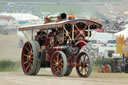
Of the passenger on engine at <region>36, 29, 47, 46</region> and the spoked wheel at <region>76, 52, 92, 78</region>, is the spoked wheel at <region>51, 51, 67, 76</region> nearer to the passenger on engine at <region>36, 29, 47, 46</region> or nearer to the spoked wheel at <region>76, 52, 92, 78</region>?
the spoked wheel at <region>76, 52, 92, 78</region>

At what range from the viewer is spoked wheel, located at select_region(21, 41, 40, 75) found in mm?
24625

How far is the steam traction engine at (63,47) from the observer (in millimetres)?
23000

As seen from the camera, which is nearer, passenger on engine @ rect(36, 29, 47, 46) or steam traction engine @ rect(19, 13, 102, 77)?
steam traction engine @ rect(19, 13, 102, 77)

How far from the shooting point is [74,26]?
2342 centimetres

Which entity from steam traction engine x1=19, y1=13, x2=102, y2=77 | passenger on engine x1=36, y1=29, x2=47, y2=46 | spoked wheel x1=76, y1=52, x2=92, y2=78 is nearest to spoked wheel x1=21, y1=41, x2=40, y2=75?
steam traction engine x1=19, y1=13, x2=102, y2=77

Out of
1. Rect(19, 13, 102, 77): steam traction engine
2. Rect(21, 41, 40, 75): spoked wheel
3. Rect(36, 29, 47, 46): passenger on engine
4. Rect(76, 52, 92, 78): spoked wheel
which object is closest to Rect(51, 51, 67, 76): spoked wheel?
Rect(19, 13, 102, 77): steam traction engine

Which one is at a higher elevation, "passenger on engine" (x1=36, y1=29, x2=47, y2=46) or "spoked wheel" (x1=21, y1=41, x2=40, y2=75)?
"passenger on engine" (x1=36, y1=29, x2=47, y2=46)

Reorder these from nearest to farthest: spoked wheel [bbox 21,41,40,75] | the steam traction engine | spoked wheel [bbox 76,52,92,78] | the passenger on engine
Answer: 1. spoked wheel [bbox 76,52,92,78]
2. the steam traction engine
3. spoked wheel [bbox 21,41,40,75]
4. the passenger on engine

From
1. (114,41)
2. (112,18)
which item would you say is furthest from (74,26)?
(112,18)

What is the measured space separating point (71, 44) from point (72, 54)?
0.39 metres

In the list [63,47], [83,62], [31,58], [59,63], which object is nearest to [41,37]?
[31,58]

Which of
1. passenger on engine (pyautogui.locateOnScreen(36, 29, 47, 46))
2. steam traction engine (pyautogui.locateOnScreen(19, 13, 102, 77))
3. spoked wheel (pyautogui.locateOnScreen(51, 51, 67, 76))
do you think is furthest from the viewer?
passenger on engine (pyautogui.locateOnScreen(36, 29, 47, 46))

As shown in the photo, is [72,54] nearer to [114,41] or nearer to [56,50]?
[56,50]

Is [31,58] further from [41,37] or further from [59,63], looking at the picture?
[59,63]
